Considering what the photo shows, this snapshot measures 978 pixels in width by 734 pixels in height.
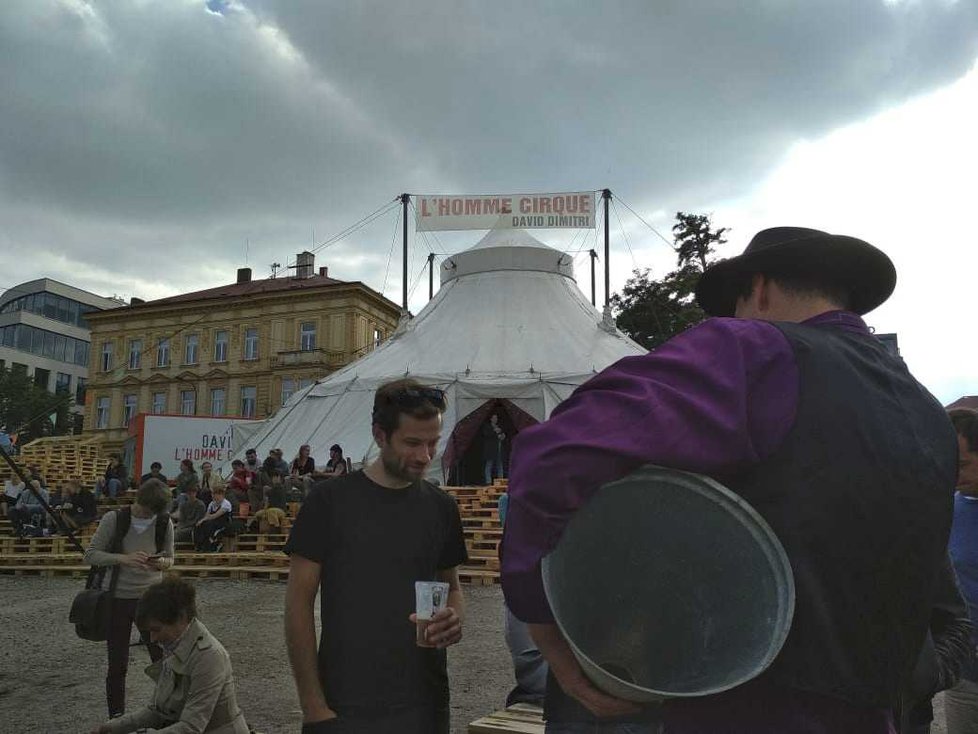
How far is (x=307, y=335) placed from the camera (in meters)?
42.8

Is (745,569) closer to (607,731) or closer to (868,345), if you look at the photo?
(868,345)

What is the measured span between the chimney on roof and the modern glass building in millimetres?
27781

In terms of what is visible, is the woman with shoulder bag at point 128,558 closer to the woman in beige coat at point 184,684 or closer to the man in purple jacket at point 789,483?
the woman in beige coat at point 184,684

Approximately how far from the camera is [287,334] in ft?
141

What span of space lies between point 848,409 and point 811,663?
0.39 m

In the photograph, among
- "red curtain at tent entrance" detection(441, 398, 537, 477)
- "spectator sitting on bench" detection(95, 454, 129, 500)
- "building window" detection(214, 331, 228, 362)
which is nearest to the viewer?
"red curtain at tent entrance" detection(441, 398, 537, 477)

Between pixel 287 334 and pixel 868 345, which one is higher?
pixel 287 334

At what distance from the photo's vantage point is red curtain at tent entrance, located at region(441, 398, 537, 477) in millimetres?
15844

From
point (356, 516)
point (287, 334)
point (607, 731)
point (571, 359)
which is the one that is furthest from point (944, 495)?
point (287, 334)

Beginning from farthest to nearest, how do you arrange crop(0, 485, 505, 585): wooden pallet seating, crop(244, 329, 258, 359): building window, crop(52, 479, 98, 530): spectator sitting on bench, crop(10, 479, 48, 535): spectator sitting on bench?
1. crop(244, 329, 258, 359): building window
2. crop(10, 479, 48, 535): spectator sitting on bench
3. crop(52, 479, 98, 530): spectator sitting on bench
4. crop(0, 485, 505, 585): wooden pallet seating

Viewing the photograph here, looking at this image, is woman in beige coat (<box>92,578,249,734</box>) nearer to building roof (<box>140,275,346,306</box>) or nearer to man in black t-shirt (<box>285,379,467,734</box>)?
man in black t-shirt (<box>285,379,467,734</box>)

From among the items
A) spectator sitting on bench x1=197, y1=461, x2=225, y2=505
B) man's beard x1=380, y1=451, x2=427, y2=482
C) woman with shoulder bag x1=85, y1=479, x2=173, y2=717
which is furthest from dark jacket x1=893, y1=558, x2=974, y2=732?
spectator sitting on bench x1=197, y1=461, x2=225, y2=505

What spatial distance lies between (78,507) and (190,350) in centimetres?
3449

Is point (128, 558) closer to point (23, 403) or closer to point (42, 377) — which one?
point (23, 403)
